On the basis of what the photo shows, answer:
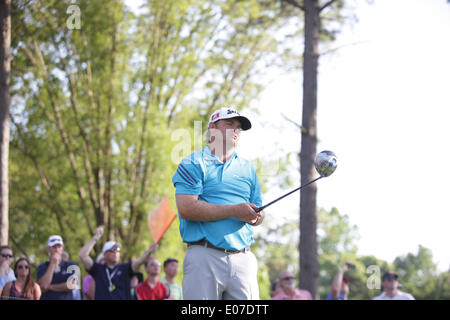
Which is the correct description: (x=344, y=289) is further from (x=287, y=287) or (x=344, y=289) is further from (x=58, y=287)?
(x=58, y=287)

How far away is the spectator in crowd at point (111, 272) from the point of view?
357 inches

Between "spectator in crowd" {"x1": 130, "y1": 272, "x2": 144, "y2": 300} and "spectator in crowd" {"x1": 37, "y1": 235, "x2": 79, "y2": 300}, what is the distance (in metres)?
1.00

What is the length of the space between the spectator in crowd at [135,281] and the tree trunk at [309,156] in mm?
3224

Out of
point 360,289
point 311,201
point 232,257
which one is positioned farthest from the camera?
point 360,289

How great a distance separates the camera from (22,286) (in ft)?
26.9

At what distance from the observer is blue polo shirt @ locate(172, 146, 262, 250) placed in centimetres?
403

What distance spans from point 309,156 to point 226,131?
292 inches

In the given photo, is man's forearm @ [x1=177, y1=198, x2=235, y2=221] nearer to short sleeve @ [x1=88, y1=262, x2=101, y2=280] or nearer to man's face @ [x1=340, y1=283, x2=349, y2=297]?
short sleeve @ [x1=88, y1=262, x2=101, y2=280]

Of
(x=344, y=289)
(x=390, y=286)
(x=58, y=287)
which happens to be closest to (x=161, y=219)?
(x=58, y=287)

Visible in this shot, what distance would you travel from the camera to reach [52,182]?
19484 millimetres

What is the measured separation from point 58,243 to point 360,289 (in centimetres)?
6220
